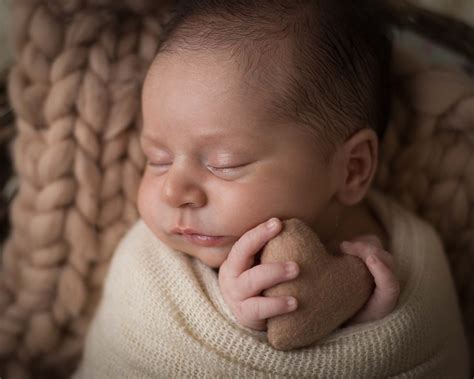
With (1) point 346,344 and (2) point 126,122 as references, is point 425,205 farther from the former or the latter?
(2) point 126,122

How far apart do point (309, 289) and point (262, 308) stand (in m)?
0.07

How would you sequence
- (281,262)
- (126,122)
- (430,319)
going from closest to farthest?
(281,262) < (430,319) < (126,122)

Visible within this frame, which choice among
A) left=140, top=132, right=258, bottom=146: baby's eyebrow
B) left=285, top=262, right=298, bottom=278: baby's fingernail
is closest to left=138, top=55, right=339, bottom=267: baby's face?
left=140, top=132, right=258, bottom=146: baby's eyebrow

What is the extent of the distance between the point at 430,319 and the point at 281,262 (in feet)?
0.97

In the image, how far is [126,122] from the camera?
3.90ft

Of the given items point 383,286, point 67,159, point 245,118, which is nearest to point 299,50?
point 245,118

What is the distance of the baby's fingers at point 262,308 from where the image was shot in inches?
33.9

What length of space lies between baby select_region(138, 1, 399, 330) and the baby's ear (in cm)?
1

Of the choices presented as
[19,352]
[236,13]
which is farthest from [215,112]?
[19,352]

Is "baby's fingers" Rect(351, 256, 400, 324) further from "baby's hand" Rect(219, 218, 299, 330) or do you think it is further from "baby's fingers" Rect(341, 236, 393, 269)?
"baby's hand" Rect(219, 218, 299, 330)

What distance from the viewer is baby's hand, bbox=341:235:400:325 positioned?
0.93m

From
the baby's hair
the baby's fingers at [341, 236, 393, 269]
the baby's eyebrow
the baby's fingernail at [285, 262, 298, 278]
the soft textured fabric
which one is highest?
the baby's hair

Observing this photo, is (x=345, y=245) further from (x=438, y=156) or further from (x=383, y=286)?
(x=438, y=156)

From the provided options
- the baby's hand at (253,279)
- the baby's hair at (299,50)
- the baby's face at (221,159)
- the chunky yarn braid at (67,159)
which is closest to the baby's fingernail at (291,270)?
the baby's hand at (253,279)
